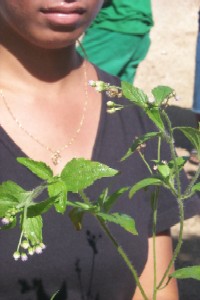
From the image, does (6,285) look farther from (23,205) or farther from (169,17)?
(169,17)

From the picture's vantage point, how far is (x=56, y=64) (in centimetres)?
168

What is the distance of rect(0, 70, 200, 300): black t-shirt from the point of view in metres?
1.55

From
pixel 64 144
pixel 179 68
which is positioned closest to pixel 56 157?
pixel 64 144

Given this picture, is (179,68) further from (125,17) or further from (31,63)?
(31,63)

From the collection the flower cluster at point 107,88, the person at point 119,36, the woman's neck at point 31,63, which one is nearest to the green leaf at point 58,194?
the flower cluster at point 107,88

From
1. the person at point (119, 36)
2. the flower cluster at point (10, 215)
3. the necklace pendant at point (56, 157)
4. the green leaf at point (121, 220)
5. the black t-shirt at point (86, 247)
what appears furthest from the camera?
the person at point (119, 36)

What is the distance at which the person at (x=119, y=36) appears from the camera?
13.8ft

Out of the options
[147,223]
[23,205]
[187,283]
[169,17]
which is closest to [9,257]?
[147,223]

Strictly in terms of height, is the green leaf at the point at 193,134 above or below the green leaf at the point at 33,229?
above

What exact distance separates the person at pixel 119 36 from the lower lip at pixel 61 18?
2721 millimetres

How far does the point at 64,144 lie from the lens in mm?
1720

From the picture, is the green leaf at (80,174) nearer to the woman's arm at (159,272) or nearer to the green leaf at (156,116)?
the green leaf at (156,116)

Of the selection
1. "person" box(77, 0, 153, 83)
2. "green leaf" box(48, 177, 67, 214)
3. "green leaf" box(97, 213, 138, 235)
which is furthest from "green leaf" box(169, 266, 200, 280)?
"person" box(77, 0, 153, 83)

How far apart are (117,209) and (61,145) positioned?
0.62 ft
